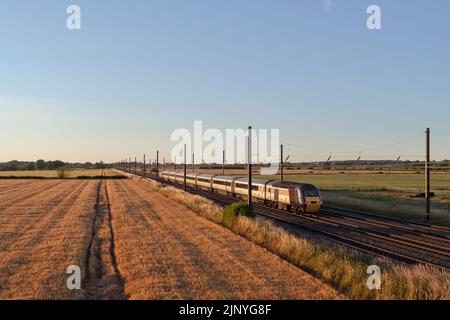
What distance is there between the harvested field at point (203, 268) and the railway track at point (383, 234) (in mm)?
6126

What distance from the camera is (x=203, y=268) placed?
14102mm

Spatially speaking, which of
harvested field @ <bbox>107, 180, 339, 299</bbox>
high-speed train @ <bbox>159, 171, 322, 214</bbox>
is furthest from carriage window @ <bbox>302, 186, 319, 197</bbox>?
harvested field @ <bbox>107, 180, 339, 299</bbox>

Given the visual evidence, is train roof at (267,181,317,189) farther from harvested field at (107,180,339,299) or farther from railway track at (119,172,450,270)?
harvested field at (107,180,339,299)

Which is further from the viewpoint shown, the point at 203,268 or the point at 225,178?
the point at 225,178

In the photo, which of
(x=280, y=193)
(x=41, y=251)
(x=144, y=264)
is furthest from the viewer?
(x=280, y=193)

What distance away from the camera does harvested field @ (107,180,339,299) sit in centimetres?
1136

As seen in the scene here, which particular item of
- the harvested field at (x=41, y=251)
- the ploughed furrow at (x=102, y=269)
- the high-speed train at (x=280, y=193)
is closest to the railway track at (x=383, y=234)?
the high-speed train at (x=280, y=193)

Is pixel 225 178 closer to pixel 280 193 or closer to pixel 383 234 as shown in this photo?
pixel 280 193

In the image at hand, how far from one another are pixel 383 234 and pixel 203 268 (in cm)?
1462

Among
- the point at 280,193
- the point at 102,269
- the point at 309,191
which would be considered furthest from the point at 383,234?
the point at 102,269

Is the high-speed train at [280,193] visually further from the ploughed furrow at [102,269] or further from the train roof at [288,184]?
the ploughed furrow at [102,269]
